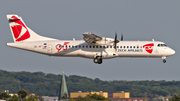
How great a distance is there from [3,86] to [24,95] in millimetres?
67261

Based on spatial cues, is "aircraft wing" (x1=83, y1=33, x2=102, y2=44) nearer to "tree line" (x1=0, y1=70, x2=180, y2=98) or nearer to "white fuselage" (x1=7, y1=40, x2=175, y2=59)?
"white fuselage" (x1=7, y1=40, x2=175, y2=59)

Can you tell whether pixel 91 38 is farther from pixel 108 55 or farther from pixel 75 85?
pixel 75 85

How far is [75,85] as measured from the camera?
147 metres

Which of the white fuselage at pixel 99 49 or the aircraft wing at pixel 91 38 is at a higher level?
the aircraft wing at pixel 91 38

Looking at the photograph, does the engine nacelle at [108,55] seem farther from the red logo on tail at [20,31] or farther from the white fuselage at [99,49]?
the red logo on tail at [20,31]

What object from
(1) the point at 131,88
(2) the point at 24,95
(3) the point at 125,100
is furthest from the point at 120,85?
(2) the point at 24,95

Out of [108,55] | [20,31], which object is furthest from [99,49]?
[20,31]

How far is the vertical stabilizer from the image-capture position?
51.6 meters

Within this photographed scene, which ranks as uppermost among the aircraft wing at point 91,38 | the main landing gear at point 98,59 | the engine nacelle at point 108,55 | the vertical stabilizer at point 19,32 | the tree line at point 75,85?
the vertical stabilizer at point 19,32

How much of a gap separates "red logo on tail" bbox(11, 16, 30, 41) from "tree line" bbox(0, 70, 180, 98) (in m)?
91.1

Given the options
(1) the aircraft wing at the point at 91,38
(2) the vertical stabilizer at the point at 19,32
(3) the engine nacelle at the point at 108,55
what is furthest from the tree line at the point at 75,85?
(1) the aircraft wing at the point at 91,38

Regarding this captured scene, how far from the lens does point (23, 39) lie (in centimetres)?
5159

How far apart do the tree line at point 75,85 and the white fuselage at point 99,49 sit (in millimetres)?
92372

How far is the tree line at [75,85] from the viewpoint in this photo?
145125 mm
